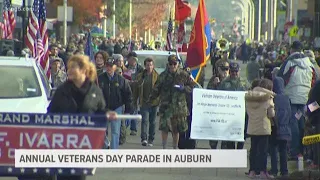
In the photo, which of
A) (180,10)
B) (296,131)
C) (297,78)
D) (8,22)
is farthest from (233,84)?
(8,22)

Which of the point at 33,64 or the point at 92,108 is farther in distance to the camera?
the point at 33,64

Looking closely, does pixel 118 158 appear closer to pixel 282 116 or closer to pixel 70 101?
pixel 70 101

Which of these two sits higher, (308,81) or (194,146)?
(308,81)

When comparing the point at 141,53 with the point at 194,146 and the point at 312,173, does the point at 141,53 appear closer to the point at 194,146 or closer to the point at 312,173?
the point at 194,146

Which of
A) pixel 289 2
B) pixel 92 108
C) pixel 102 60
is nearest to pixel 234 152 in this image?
pixel 92 108

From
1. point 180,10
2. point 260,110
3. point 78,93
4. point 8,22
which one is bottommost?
point 260,110

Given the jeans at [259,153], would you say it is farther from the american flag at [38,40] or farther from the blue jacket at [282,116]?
the american flag at [38,40]

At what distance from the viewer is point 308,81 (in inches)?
685

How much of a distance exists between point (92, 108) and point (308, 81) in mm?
7619

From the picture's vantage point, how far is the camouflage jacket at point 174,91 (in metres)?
17.2

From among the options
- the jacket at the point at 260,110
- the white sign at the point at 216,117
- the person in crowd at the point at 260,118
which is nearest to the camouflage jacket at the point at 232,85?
the white sign at the point at 216,117

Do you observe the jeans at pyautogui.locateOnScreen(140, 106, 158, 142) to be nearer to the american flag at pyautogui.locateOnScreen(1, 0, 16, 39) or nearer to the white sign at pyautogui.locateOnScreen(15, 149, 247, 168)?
the white sign at pyautogui.locateOnScreen(15, 149, 247, 168)

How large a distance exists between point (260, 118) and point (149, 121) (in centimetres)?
520

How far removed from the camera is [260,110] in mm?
15023
